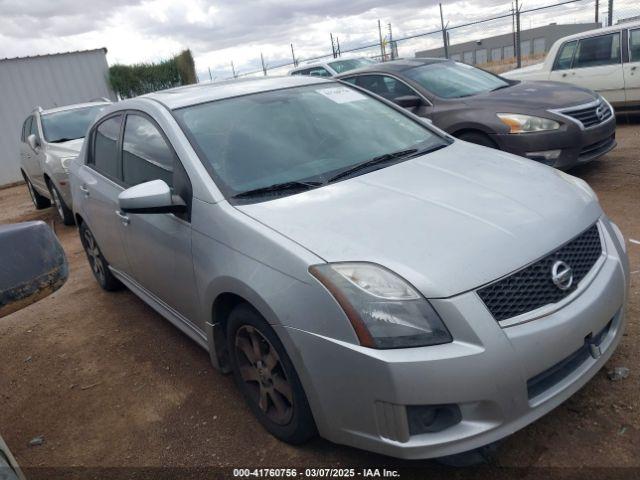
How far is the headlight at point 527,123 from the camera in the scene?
18.0 feet

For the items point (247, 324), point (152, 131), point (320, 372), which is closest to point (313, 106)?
point (152, 131)

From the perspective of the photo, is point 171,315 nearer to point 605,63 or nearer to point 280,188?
point 280,188

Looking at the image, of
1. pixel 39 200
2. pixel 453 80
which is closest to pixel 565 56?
pixel 453 80

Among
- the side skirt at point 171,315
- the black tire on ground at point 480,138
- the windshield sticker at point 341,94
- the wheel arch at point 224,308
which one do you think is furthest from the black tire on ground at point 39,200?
the wheel arch at point 224,308

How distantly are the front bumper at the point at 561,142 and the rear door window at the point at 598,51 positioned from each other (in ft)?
11.3

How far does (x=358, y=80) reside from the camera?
7.20 metres

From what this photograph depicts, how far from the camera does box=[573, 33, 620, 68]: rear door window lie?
27.0 ft

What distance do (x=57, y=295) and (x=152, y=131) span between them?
2768 mm

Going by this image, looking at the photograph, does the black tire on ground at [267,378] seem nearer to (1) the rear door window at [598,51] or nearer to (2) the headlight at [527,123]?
(2) the headlight at [527,123]

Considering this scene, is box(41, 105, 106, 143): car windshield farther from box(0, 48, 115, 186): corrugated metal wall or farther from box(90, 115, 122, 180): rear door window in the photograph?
box(0, 48, 115, 186): corrugated metal wall

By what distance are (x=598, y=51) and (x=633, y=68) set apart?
2.12 feet

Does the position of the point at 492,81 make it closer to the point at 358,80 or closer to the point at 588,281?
the point at 358,80

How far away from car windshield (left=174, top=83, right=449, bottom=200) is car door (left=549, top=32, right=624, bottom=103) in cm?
625

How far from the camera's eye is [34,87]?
14422mm
